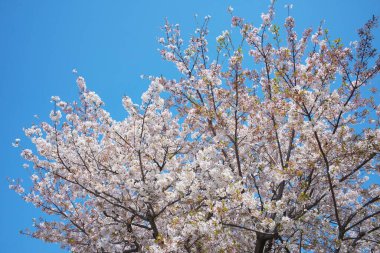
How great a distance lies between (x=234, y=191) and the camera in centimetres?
759

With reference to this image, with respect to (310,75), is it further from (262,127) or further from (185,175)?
(185,175)

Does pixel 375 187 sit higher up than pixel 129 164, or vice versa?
pixel 129 164

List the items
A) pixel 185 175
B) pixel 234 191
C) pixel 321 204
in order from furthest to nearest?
pixel 321 204 → pixel 185 175 → pixel 234 191

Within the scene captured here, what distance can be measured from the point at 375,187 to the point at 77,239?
10.1 metres

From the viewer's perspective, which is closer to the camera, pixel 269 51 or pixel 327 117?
pixel 327 117

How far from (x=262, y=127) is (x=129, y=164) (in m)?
4.46

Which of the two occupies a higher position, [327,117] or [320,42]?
[320,42]

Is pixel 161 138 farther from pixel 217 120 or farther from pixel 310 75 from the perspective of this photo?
pixel 310 75

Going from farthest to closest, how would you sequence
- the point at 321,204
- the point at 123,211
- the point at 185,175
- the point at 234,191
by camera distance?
the point at 321,204 → the point at 123,211 → the point at 185,175 → the point at 234,191

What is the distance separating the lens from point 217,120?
10273 mm

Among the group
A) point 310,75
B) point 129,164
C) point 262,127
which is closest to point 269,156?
point 262,127

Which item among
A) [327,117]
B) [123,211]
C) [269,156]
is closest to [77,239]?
[123,211]

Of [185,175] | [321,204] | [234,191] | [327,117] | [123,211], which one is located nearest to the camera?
[234,191]

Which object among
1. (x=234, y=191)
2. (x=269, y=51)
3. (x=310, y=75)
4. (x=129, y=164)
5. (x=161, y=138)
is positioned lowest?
(x=234, y=191)
